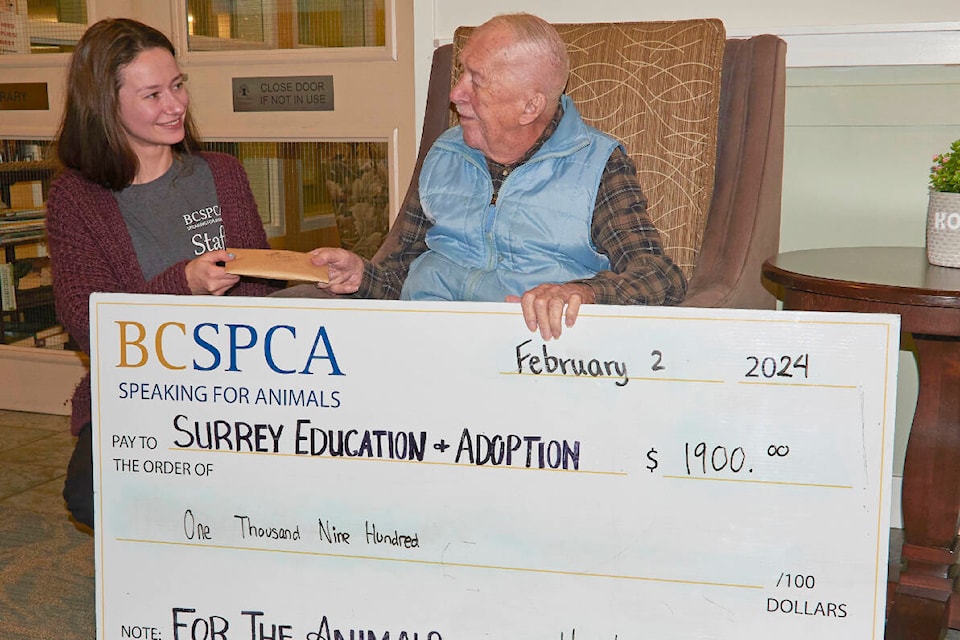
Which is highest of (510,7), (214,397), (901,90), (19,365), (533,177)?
(510,7)

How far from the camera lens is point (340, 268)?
1.56m

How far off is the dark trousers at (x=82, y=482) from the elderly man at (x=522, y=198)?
54cm

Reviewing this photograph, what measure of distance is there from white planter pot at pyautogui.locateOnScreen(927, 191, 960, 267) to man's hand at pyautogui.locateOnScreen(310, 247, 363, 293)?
103 cm

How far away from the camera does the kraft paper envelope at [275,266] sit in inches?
51.1

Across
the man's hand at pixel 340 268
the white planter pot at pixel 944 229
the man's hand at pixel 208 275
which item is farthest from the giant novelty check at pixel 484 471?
the white planter pot at pixel 944 229

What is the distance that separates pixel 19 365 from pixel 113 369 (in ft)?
6.97

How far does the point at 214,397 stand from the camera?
1247 mm

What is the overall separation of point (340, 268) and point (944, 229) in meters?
1.07

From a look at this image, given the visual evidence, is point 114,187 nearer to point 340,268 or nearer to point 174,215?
point 174,215

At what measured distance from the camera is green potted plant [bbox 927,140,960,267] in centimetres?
172

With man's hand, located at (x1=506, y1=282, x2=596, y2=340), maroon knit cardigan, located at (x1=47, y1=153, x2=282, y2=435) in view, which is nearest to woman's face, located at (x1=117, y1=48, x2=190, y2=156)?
maroon knit cardigan, located at (x1=47, y1=153, x2=282, y2=435)

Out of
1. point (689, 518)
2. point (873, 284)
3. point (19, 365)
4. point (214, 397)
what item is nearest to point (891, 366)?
point (689, 518)

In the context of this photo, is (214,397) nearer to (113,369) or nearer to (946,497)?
(113,369)

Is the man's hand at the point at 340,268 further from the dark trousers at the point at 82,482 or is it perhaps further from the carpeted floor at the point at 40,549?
the carpeted floor at the point at 40,549
